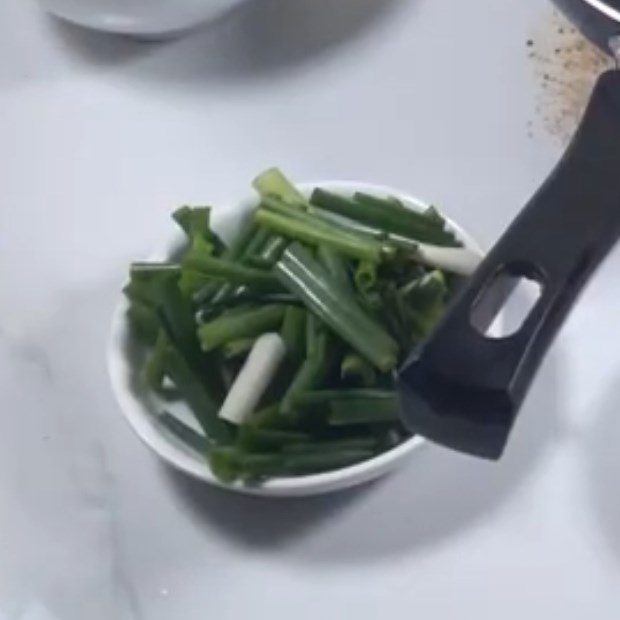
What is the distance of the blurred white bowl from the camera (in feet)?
2.72

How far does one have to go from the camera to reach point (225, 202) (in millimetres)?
776

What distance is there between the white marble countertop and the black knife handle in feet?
0.45

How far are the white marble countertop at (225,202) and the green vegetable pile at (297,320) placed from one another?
0.04m

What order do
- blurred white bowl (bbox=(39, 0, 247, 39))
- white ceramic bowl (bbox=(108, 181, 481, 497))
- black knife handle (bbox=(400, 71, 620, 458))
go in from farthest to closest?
blurred white bowl (bbox=(39, 0, 247, 39)) → white ceramic bowl (bbox=(108, 181, 481, 497)) → black knife handle (bbox=(400, 71, 620, 458))

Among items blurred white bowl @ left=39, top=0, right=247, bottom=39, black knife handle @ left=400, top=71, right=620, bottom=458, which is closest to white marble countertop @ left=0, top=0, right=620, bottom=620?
blurred white bowl @ left=39, top=0, right=247, bottom=39

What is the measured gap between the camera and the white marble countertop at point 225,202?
0.64m

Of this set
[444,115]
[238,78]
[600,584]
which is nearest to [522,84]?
[444,115]

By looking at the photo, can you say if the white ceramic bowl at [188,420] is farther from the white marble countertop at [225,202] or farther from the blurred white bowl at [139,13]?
the blurred white bowl at [139,13]

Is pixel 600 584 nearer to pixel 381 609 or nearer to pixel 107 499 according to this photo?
pixel 381 609


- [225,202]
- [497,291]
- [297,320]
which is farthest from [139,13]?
[497,291]

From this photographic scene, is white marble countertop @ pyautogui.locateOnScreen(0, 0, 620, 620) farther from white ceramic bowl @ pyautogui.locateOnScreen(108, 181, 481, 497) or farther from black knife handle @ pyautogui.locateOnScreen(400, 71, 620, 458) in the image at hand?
black knife handle @ pyautogui.locateOnScreen(400, 71, 620, 458)

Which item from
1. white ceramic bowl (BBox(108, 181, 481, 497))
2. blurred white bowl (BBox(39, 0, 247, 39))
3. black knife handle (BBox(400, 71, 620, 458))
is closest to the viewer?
black knife handle (BBox(400, 71, 620, 458))

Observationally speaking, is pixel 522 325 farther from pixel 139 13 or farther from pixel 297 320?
pixel 139 13

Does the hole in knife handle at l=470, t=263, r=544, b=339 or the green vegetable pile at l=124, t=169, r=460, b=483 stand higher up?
the hole in knife handle at l=470, t=263, r=544, b=339
